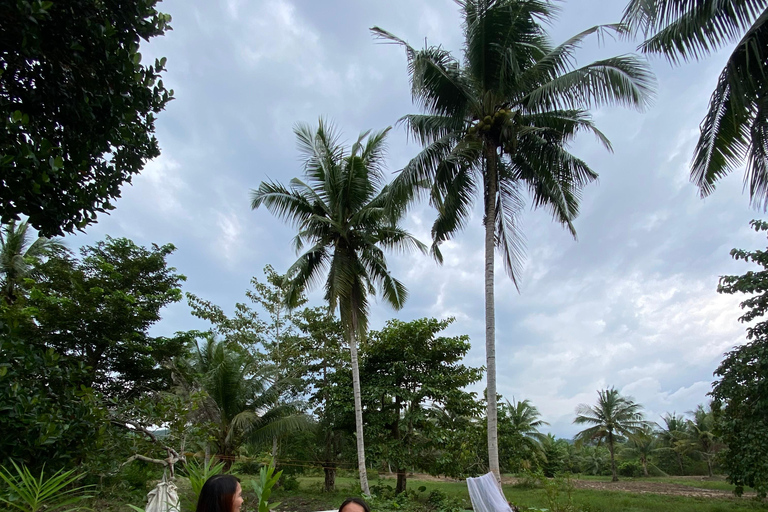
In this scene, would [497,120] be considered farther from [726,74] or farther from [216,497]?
[216,497]

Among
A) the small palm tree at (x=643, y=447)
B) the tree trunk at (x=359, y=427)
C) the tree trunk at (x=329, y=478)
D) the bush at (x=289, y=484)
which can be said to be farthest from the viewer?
the small palm tree at (x=643, y=447)

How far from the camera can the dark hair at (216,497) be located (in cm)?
200

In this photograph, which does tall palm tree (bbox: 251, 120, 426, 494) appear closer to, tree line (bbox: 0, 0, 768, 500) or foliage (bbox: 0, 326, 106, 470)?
tree line (bbox: 0, 0, 768, 500)

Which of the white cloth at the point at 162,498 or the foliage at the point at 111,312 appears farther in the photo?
the foliage at the point at 111,312

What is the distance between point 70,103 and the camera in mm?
3100

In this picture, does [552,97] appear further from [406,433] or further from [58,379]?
[406,433]

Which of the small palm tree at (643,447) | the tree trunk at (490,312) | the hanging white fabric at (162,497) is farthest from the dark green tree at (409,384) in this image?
the small palm tree at (643,447)

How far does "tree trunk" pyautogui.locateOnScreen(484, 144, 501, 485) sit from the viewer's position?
8086 mm

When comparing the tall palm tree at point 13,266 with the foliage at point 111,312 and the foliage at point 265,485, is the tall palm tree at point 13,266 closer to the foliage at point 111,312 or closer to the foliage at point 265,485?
the foliage at point 111,312

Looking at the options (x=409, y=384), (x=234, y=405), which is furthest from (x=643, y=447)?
(x=234, y=405)

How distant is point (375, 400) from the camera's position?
45.2 feet

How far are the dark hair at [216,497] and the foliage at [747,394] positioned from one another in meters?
12.6

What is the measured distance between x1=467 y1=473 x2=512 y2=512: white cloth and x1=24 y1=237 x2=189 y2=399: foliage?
9.90 meters

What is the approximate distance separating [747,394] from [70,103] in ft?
48.4
